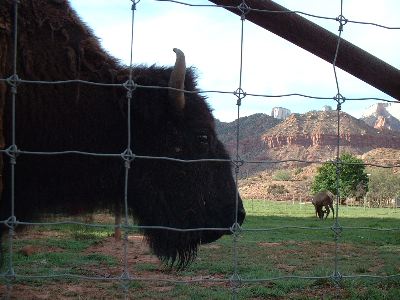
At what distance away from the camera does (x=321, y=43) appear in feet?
10.9

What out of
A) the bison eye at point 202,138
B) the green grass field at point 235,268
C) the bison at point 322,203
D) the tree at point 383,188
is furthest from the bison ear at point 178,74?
the tree at point 383,188

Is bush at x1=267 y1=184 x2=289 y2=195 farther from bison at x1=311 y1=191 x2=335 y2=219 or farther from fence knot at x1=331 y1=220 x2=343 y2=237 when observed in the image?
fence knot at x1=331 y1=220 x2=343 y2=237

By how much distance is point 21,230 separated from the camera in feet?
14.6

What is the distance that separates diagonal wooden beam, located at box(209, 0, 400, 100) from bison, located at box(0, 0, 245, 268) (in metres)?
0.73

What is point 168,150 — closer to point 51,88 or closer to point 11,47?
point 51,88

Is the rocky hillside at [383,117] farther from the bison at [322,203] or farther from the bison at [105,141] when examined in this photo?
the bison at [105,141]

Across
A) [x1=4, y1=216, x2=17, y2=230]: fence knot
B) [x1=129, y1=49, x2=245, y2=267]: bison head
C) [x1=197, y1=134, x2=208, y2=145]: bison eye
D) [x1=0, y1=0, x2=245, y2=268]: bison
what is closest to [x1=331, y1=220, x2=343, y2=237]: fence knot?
[x1=0, y1=0, x2=245, y2=268]: bison

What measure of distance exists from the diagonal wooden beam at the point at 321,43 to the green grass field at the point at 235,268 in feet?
2.96

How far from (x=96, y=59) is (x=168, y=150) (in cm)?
84

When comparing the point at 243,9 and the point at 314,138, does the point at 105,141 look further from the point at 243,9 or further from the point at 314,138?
the point at 314,138

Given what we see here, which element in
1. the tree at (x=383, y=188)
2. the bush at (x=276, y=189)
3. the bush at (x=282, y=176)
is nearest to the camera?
the tree at (x=383, y=188)

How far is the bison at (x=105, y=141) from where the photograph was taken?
3.77m

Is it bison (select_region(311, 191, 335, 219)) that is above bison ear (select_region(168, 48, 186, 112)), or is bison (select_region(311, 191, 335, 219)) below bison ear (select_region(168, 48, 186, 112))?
below

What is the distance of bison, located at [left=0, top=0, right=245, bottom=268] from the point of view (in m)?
3.77
